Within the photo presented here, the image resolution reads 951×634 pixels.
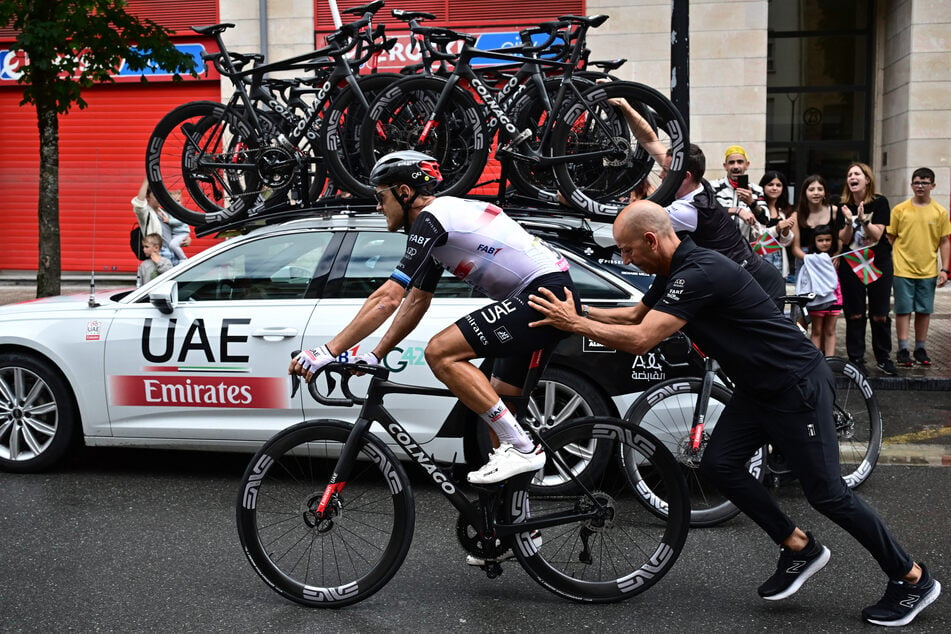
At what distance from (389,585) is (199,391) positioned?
79.4 inches

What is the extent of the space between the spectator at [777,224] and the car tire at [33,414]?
A: 16.5 ft

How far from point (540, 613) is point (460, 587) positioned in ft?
1.44

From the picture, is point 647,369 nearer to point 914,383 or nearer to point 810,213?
point 810,213

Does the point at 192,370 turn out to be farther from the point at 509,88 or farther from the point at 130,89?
the point at 130,89

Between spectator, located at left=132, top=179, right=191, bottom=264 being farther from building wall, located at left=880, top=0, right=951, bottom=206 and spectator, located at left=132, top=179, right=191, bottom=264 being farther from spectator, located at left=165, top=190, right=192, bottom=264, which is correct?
building wall, located at left=880, top=0, right=951, bottom=206

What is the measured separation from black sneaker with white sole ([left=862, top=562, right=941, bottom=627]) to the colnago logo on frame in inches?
129

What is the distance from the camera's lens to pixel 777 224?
29.2 feet

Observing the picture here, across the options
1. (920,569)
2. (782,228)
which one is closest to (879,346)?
(782,228)

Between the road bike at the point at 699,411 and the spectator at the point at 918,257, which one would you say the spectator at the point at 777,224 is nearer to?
the spectator at the point at 918,257

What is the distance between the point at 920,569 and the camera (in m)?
4.14

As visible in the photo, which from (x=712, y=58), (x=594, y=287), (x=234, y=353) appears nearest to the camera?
(x=594, y=287)

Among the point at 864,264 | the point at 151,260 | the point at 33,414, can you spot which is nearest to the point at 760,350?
the point at 33,414

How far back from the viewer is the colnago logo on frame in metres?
5.96

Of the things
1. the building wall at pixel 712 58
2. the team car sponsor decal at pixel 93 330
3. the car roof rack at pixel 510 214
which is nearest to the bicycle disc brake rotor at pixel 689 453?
the car roof rack at pixel 510 214
